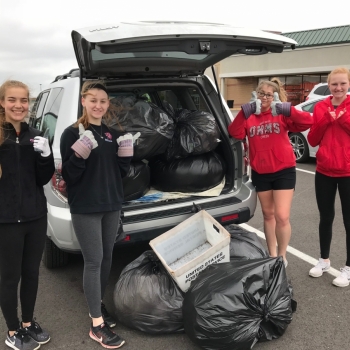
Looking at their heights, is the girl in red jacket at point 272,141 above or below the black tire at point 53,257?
above

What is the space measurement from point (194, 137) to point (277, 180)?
31.7 inches

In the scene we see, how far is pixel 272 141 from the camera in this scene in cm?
331

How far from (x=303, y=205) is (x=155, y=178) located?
2.93 meters

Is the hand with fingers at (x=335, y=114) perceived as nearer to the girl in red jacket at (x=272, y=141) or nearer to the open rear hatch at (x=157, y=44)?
the girl in red jacket at (x=272, y=141)

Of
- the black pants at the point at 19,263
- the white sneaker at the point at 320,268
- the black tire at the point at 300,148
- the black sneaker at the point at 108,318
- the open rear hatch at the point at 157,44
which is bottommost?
the black tire at the point at 300,148

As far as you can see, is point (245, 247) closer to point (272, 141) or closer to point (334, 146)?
point (272, 141)

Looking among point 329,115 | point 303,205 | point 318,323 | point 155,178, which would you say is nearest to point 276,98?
point 329,115

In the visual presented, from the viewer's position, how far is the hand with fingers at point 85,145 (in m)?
2.32

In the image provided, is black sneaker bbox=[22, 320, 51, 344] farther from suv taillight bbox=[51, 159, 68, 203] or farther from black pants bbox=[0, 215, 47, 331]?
suv taillight bbox=[51, 159, 68, 203]

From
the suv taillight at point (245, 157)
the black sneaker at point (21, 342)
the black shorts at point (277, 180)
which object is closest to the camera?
the black sneaker at point (21, 342)

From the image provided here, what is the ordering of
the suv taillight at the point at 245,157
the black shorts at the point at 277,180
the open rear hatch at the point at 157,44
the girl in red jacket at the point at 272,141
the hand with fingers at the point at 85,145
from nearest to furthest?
the hand with fingers at the point at 85,145
the open rear hatch at the point at 157,44
the girl in red jacket at the point at 272,141
the black shorts at the point at 277,180
the suv taillight at the point at 245,157

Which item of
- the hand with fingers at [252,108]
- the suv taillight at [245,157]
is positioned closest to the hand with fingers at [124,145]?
the hand with fingers at [252,108]

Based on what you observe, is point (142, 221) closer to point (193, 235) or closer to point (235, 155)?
point (193, 235)

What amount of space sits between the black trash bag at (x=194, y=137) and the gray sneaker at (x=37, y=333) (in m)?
1.70
